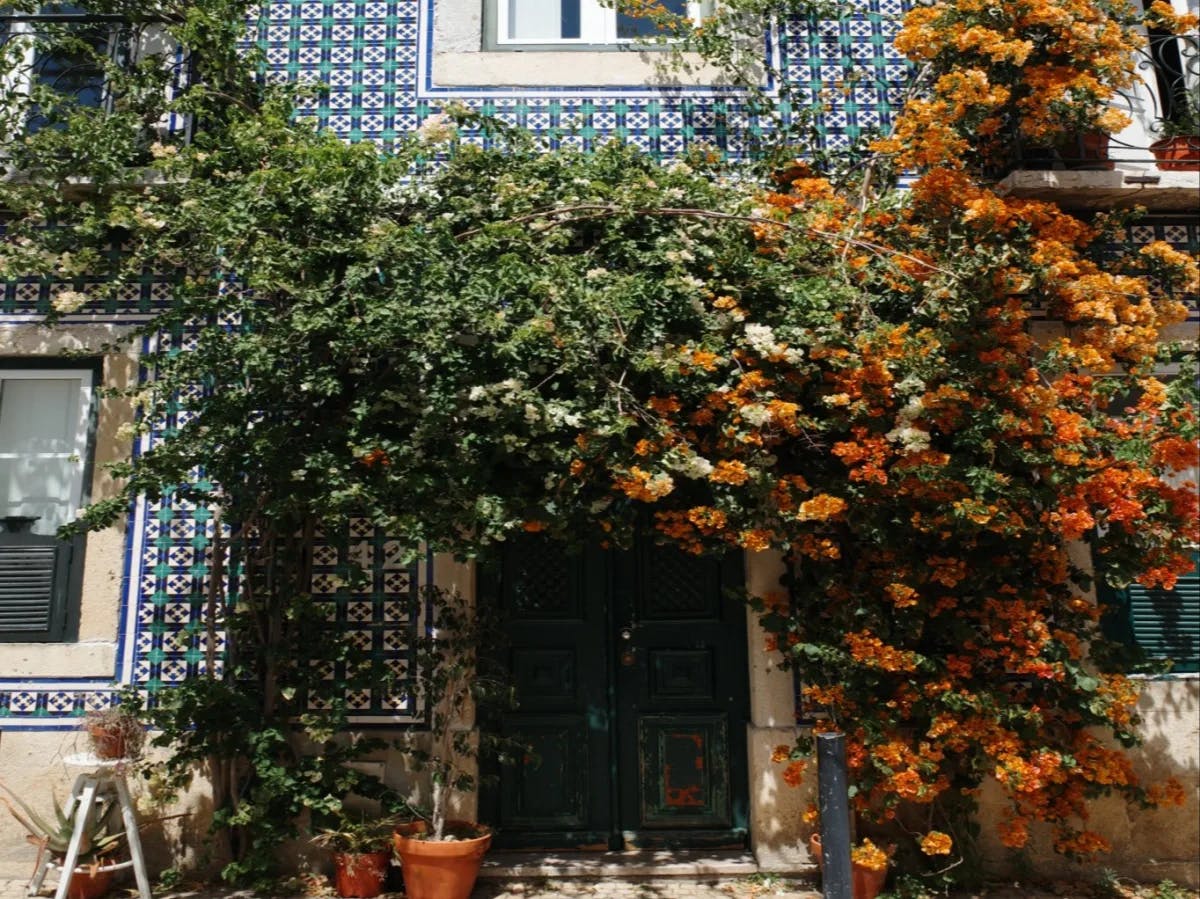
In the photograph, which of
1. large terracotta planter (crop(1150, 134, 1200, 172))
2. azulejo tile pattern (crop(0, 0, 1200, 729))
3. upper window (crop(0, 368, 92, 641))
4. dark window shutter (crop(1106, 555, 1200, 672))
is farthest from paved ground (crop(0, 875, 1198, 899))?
large terracotta planter (crop(1150, 134, 1200, 172))

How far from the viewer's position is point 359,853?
14.9 feet

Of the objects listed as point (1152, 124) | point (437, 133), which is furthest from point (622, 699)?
point (1152, 124)

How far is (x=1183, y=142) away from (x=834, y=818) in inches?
174

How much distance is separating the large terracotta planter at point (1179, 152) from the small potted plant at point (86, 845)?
20.4 feet

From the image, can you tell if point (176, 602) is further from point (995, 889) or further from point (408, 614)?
point (995, 889)

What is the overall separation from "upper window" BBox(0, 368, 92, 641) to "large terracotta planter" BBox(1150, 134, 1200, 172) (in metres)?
5.83

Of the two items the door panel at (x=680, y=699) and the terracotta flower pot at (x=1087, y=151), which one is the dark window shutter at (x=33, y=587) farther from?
the terracotta flower pot at (x=1087, y=151)

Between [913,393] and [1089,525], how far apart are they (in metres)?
0.97

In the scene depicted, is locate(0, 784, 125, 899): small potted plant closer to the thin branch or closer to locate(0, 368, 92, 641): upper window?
locate(0, 368, 92, 641): upper window

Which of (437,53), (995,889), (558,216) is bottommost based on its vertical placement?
(995,889)

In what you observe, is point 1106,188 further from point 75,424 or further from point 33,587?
point 33,587

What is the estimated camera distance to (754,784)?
4914 millimetres

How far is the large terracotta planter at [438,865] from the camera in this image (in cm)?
438

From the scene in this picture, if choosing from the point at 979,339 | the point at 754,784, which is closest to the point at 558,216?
the point at 979,339
